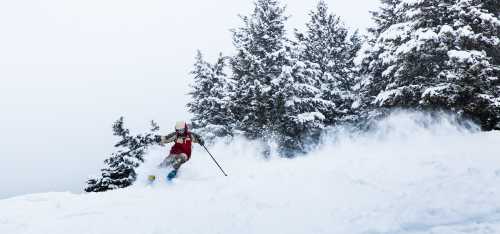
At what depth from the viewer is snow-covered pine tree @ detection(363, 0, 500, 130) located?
15727 millimetres

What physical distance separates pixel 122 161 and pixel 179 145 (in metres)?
15.3

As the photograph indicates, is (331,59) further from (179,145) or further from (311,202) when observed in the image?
(311,202)

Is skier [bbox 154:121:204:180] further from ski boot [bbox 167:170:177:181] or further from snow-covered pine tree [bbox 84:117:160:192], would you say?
snow-covered pine tree [bbox 84:117:160:192]

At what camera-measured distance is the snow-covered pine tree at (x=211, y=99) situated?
26828mm

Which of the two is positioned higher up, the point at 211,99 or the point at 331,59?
the point at 331,59

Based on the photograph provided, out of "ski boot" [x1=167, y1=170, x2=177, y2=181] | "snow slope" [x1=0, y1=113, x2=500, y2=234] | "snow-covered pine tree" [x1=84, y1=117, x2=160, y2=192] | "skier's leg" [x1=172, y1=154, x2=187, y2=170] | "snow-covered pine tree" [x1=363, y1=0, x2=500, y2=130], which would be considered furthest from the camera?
"snow-covered pine tree" [x1=84, y1=117, x2=160, y2=192]

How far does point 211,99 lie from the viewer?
90.4 ft

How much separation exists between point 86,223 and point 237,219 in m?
2.46

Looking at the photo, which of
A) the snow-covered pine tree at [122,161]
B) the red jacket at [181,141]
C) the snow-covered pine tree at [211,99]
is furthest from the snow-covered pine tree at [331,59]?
the red jacket at [181,141]

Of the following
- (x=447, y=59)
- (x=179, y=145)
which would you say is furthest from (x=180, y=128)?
(x=447, y=59)

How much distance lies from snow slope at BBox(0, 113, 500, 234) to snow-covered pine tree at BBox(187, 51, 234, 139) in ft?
51.7

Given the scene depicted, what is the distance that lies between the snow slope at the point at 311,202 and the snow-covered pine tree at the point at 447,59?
535 centimetres

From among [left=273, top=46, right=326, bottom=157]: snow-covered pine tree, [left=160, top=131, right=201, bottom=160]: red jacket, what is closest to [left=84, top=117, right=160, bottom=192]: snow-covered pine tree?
[left=273, top=46, right=326, bottom=157]: snow-covered pine tree

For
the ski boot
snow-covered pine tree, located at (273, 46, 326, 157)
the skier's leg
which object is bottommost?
the ski boot
